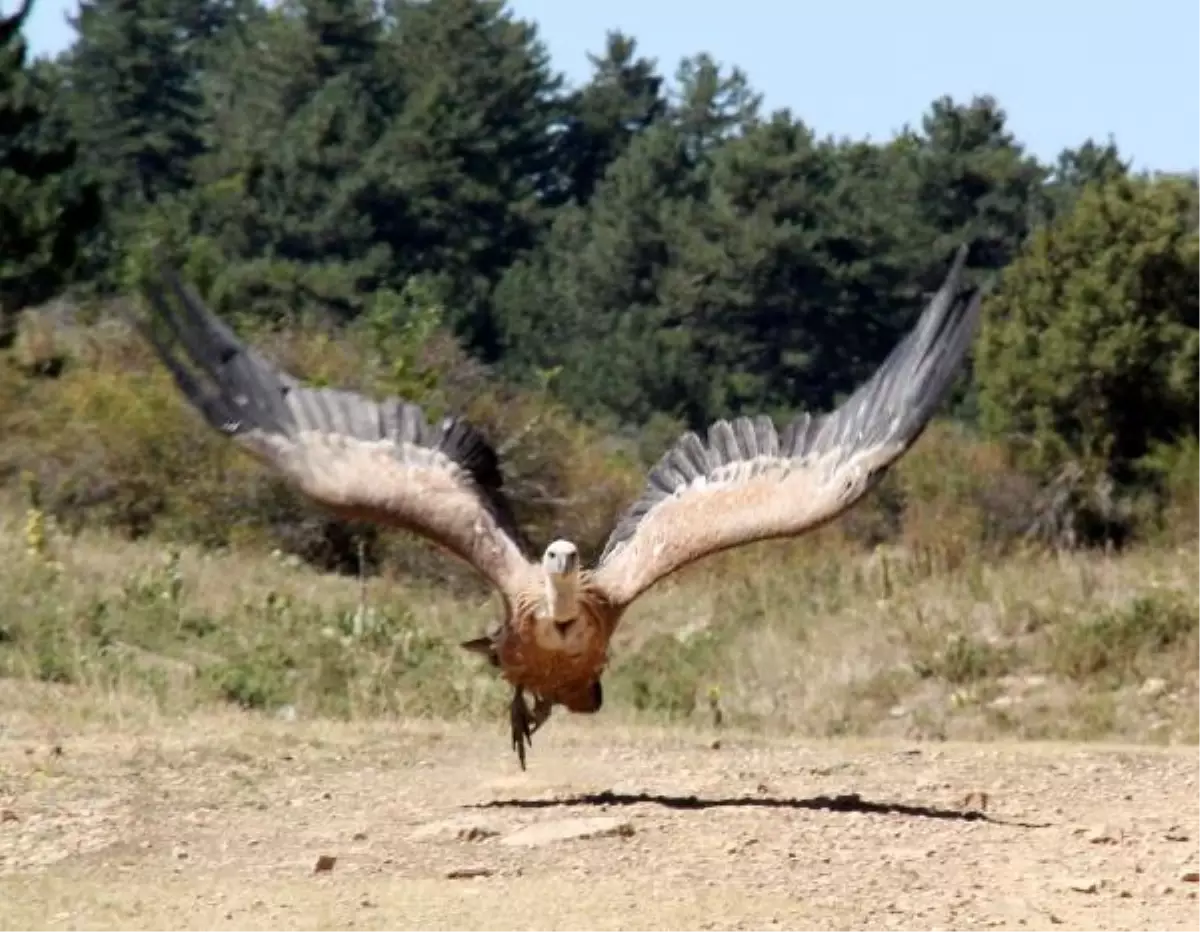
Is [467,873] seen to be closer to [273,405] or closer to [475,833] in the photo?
[475,833]

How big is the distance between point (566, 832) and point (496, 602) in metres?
10.4

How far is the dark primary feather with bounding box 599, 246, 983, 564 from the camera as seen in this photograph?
10414 millimetres

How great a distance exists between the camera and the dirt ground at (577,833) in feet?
26.5

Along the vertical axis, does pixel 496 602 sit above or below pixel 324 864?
above

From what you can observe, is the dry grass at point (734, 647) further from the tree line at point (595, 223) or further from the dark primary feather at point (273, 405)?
the tree line at point (595, 223)

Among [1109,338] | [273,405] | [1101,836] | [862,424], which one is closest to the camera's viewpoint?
[1101,836]

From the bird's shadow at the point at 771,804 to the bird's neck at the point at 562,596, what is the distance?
2.11ft

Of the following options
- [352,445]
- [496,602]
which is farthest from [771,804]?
[496,602]

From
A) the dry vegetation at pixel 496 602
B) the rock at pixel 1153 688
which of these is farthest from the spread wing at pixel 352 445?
the rock at pixel 1153 688

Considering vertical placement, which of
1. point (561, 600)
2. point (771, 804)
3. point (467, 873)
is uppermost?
point (561, 600)

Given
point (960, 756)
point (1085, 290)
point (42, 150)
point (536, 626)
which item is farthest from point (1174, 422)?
point (536, 626)

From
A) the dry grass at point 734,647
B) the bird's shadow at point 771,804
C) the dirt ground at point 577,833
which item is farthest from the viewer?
the dry grass at point 734,647

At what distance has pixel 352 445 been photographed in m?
10.7

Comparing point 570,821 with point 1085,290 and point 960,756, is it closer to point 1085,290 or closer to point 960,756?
point 960,756
